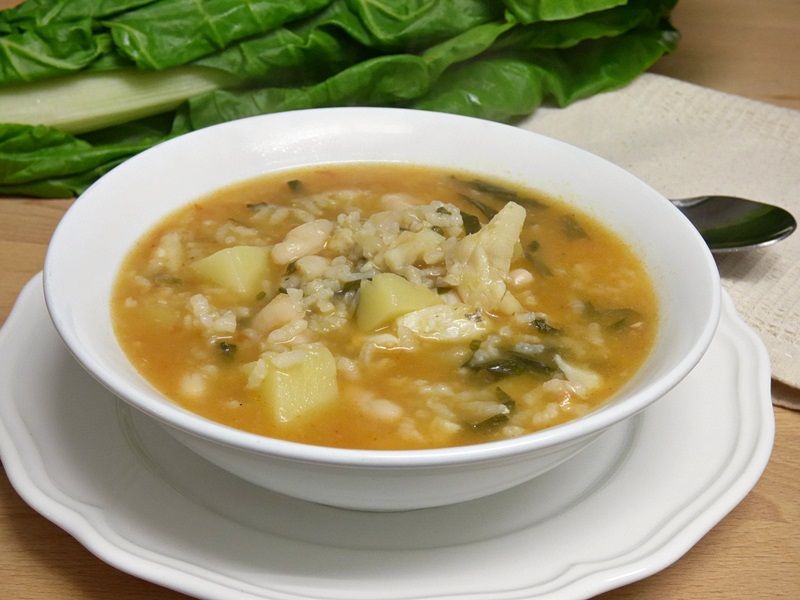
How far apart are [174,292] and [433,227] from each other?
815 mm

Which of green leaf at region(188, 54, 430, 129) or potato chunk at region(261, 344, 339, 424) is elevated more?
potato chunk at region(261, 344, 339, 424)

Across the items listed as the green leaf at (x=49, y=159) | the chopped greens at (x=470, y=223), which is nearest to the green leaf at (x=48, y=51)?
the green leaf at (x=49, y=159)

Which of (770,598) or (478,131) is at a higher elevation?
(478,131)

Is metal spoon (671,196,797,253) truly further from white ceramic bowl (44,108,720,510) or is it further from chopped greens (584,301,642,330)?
chopped greens (584,301,642,330)

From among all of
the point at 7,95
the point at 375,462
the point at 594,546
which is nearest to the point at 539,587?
the point at 594,546

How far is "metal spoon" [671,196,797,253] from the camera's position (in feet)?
12.1

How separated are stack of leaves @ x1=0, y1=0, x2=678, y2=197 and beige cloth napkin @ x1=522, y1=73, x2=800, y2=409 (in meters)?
0.24

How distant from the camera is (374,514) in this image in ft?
8.04

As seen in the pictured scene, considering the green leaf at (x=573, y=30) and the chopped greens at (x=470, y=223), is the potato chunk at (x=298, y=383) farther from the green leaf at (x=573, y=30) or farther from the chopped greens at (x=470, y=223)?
the green leaf at (x=573, y=30)

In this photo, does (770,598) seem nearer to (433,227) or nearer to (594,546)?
(594,546)

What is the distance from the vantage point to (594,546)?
91.0 inches

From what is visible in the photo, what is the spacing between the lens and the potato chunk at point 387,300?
8.96ft

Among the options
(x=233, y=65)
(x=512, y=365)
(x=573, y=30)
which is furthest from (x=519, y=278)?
(x=573, y=30)

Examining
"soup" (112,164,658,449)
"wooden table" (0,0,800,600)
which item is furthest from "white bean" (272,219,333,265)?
"wooden table" (0,0,800,600)
